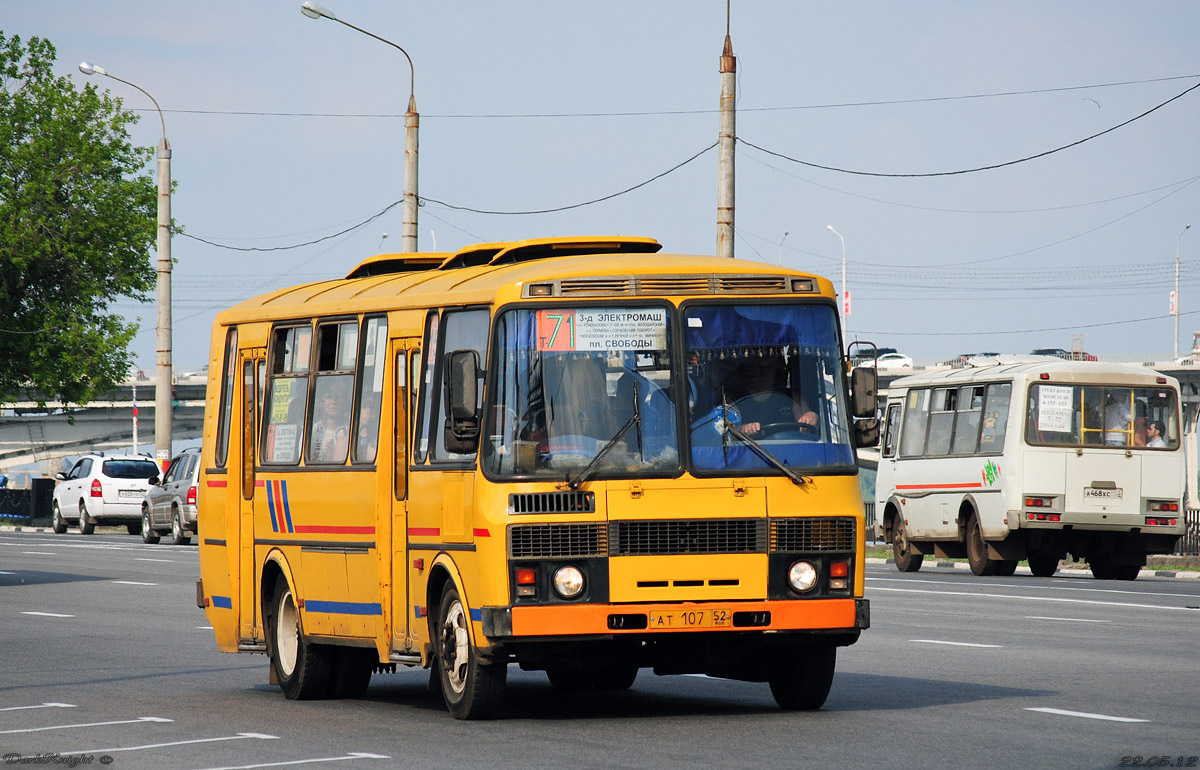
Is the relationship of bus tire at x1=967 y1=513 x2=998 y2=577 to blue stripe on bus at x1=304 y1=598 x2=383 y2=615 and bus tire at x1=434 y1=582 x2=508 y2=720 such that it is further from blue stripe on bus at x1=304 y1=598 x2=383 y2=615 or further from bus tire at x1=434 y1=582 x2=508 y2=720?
bus tire at x1=434 y1=582 x2=508 y2=720

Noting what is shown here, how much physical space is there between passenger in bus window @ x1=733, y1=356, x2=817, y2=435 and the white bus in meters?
19.1

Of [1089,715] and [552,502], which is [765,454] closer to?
[552,502]

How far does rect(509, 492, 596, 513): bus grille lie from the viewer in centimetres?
1048

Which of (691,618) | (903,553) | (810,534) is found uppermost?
(810,534)

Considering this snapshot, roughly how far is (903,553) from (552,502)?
23034mm

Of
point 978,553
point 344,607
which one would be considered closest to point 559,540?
point 344,607

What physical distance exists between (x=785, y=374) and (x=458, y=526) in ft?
6.57

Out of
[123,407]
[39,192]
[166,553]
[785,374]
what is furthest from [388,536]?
[123,407]

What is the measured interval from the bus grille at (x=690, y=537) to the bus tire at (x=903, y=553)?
2238 centimetres

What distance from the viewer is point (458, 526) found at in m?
10.9

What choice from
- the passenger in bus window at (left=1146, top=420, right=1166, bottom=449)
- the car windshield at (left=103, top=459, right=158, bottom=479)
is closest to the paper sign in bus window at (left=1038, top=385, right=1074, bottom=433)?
the passenger in bus window at (left=1146, top=420, right=1166, bottom=449)

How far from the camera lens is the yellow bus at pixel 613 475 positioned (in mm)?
10492

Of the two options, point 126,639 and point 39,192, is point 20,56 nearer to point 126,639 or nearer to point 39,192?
point 39,192

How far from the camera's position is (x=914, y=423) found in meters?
33.1
